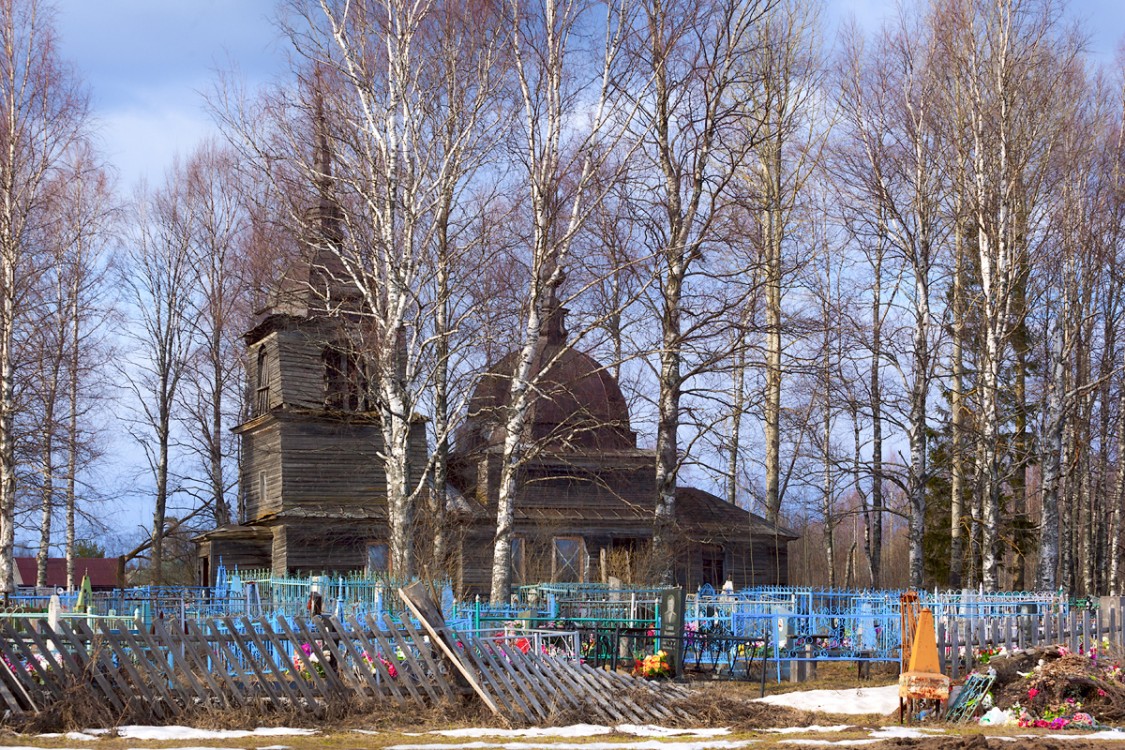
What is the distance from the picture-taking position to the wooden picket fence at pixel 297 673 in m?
11.3

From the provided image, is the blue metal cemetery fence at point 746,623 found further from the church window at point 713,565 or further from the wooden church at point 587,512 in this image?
the church window at point 713,565

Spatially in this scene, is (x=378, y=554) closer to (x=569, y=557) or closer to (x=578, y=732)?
(x=569, y=557)

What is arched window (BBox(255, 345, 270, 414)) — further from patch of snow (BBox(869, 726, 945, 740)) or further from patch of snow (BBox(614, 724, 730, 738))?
patch of snow (BBox(869, 726, 945, 740))

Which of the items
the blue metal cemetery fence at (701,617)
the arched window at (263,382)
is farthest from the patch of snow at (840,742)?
the arched window at (263,382)

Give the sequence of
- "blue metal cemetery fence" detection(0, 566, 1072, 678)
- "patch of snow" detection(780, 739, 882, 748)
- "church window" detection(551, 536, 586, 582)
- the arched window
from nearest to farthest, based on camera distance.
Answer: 1. "patch of snow" detection(780, 739, 882, 748)
2. "blue metal cemetery fence" detection(0, 566, 1072, 678)
3. "church window" detection(551, 536, 586, 582)
4. the arched window

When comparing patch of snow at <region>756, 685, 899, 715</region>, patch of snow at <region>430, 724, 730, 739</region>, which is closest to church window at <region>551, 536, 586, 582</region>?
patch of snow at <region>756, 685, 899, 715</region>

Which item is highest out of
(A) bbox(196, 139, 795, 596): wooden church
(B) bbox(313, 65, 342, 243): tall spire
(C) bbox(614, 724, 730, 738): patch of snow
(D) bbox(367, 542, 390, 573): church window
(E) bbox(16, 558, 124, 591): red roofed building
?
(B) bbox(313, 65, 342, 243): tall spire

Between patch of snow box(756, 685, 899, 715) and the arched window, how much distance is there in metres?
24.1

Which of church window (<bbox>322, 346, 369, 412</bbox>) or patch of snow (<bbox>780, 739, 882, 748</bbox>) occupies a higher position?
church window (<bbox>322, 346, 369, 412</bbox>)

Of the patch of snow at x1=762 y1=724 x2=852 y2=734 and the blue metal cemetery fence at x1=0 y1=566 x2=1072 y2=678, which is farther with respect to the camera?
the blue metal cemetery fence at x1=0 y1=566 x2=1072 y2=678

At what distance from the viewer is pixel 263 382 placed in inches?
1436

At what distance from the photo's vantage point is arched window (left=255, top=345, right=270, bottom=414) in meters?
36.1

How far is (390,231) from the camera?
1928cm

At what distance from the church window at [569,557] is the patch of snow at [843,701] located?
64.7 feet
